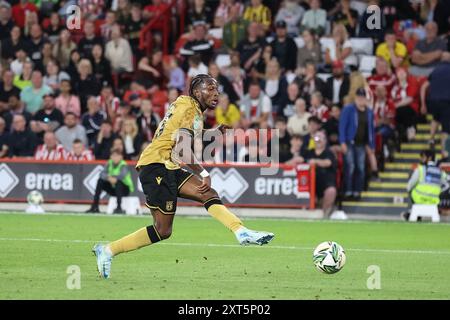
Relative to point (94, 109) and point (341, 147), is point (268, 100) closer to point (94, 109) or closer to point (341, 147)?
point (341, 147)

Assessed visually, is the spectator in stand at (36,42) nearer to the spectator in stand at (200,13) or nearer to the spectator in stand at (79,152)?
the spectator in stand at (200,13)

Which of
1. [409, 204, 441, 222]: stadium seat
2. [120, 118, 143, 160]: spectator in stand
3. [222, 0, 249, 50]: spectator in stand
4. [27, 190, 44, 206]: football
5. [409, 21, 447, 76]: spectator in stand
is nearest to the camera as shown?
[409, 204, 441, 222]: stadium seat

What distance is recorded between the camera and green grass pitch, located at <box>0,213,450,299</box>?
38.0 ft

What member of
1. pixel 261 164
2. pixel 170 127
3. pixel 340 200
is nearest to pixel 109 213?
pixel 261 164

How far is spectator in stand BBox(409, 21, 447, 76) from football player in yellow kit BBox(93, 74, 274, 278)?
14628 millimetres

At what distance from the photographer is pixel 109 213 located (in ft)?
81.0

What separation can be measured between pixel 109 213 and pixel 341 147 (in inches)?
204

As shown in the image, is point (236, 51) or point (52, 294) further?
point (236, 51)

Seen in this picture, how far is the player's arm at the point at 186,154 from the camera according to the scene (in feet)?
42.4

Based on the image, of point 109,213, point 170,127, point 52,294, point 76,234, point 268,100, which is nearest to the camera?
point 52,294

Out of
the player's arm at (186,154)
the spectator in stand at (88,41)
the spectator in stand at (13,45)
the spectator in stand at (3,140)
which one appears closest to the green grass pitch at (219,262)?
the player's arm at (186,154)

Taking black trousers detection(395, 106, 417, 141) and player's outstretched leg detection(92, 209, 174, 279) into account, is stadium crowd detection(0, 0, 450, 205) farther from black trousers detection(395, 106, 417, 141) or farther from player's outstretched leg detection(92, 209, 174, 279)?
player's outstretched leg detection(92, 209, 174, 279)

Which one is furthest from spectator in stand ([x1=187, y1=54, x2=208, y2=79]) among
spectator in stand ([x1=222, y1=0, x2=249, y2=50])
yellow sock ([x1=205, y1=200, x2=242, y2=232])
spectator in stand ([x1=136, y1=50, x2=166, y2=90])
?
yellow sock ([x1=205, y1=200, x2=242, y2=232])

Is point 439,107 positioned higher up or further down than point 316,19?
further down
